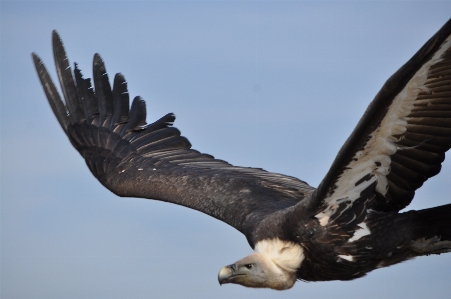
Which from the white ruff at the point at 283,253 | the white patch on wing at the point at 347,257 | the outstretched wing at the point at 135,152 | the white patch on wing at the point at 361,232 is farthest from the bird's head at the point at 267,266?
the outstretched wing at the point at 135,152

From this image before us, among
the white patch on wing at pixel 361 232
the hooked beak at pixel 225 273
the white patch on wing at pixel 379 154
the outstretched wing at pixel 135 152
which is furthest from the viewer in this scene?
the outstretched wing at pixel 135 152

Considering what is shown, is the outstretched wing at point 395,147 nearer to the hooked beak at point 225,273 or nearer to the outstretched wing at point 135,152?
the hooked beak at point 225,273

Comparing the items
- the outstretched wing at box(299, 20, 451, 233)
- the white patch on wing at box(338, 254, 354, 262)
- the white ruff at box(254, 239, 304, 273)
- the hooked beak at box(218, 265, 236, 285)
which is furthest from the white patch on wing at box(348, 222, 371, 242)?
the hooked beak at box(218, 265, 236, 285)

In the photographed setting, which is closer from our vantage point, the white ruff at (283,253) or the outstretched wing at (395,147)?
the outstretched wing at (395,147)

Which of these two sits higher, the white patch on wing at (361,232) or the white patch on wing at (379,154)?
the white patch on wing at (379,154)

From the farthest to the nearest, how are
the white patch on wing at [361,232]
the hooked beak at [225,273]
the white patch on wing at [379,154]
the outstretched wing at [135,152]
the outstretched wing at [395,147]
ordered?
1. the outstretched wing at [135,152]
2. the hooked beak at [225,273]
3. the white patch on wing at [361,232]
4. the white patch on wing at [379,154]
5. the outstretched wing at [395,147]

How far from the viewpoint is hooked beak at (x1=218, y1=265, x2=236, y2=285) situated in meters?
8.99

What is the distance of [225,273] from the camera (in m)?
9.00

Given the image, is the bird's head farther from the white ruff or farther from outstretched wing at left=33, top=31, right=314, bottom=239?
outstretched wing at left=33, top=31, right=314, bottom=239

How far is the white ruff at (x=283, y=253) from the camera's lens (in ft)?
29.4

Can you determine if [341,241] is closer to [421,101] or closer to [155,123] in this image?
[421,101]

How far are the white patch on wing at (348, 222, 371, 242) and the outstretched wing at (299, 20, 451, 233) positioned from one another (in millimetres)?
10

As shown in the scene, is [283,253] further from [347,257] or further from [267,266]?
[347,257]

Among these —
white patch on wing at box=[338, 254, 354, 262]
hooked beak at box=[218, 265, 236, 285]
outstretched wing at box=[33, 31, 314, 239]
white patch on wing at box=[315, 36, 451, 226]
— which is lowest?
hooked beak at box=[218, 265, 236, 285]
